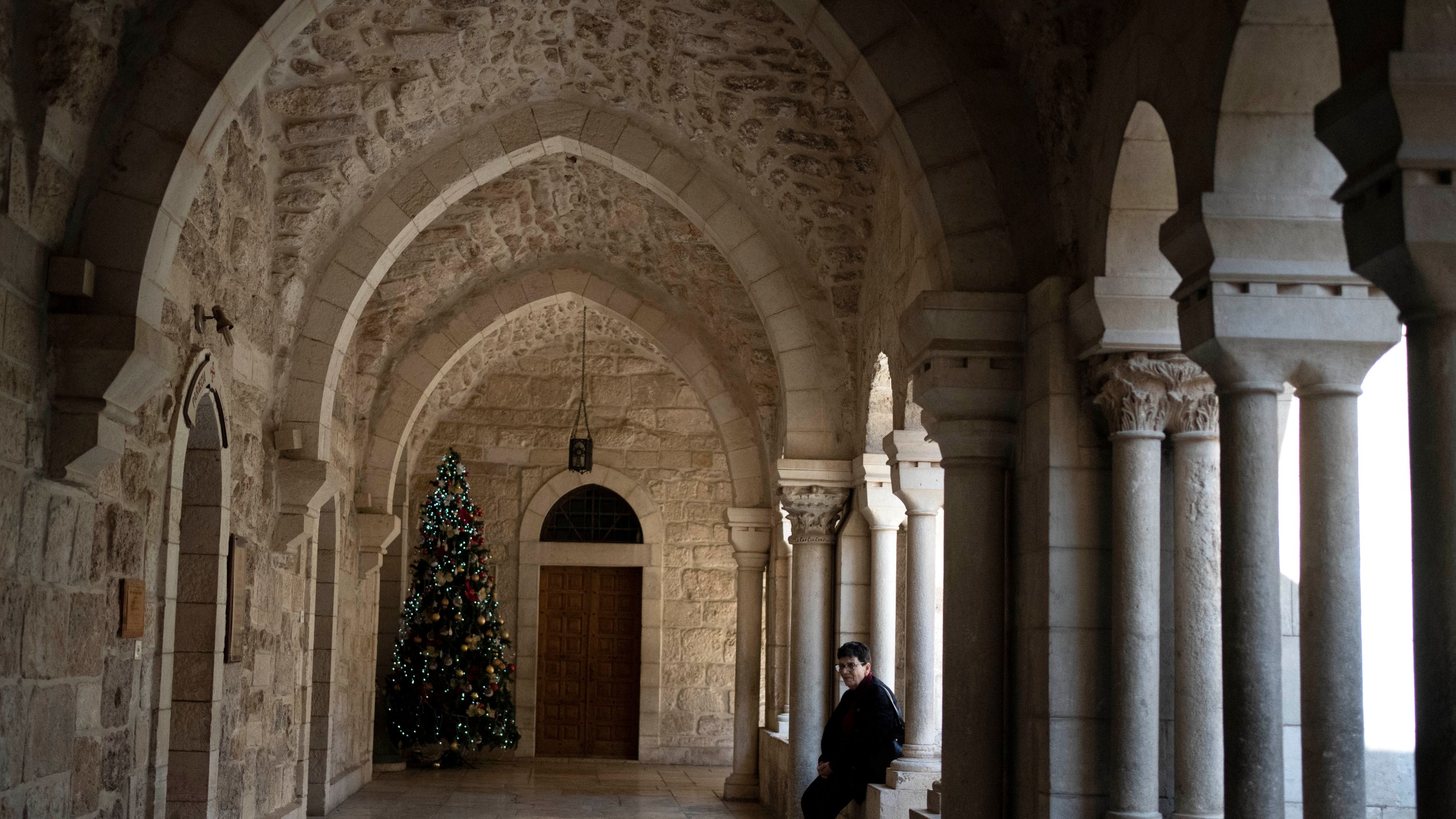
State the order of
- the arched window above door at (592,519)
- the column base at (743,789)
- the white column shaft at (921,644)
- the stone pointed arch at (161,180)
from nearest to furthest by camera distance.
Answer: the stone pointed arch at (161,180)
the white column shaft at (921,644)
the column base at (743,789)
the arched window above door at (592,519)

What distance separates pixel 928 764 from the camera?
20.0 ft

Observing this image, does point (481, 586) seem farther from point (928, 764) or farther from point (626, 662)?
point (928, 764)

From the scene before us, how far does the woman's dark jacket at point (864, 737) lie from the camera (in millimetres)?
5477

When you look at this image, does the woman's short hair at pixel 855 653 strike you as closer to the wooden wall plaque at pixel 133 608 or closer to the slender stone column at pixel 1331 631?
the wooden wall plaque at pixel 133 608

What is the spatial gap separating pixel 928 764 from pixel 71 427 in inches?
149

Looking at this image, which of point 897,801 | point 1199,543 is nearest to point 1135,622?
point 1199,543

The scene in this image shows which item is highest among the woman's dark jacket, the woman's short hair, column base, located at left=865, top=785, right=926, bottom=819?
the woman's short hair

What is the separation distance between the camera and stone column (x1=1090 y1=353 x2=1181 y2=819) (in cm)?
349

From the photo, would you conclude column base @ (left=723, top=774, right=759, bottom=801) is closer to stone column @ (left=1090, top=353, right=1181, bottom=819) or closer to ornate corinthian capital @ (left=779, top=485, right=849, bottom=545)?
ornate corinthian capital @ (left=779, top=485, right=849, bottom=545)

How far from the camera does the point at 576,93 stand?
24.2 ft

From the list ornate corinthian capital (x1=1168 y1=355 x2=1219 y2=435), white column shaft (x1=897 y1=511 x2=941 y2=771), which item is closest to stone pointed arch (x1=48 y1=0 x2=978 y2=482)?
ornate corinthian capital (x1=1168 y1=355 x2=1219 y2=435)

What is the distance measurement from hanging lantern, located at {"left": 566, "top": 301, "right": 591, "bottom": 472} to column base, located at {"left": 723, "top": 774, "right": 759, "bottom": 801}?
2.33 meters

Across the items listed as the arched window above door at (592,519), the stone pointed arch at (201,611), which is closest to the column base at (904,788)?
the stone pointed arch at (201,611)

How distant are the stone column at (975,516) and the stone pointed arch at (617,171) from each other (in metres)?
3.46
